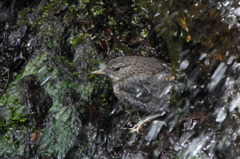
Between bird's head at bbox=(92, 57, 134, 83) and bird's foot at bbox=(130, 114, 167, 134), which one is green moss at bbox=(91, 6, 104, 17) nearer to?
bird's head at bbox=(92, 57, 134, 83)

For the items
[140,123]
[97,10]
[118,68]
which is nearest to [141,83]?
[118,68]

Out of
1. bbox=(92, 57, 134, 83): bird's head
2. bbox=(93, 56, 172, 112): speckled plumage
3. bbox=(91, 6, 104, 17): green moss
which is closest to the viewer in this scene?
bbox=(93, 56, 172, 112): speckled plumage

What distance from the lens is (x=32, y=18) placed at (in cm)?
653

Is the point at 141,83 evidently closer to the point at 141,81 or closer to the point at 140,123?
the point at 141,81

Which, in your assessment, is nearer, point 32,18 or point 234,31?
point 234,31

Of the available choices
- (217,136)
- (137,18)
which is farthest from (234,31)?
(137,18)

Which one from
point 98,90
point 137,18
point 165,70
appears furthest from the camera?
point 137,18

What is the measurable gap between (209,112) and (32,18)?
5.32m

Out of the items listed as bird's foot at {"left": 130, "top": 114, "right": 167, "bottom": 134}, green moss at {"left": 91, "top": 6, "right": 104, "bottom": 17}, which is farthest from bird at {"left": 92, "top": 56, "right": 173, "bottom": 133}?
green moss at {"left": 91, "top": 6, "right": 104, "bottom": 17}

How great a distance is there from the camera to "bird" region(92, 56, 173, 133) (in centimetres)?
477

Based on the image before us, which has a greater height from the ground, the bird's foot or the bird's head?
the bird's head

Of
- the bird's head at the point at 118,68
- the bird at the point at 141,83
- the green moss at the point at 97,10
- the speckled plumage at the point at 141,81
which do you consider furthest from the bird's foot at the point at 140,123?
→ the green moss at the point at 97,10

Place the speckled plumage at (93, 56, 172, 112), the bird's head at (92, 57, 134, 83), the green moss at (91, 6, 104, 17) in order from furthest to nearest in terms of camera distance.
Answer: the green moss at (91, 6, 104, 17) → the bird's head at (92, 57, 134, 83) → the speckled plumage at (93, 56, 172, 112)

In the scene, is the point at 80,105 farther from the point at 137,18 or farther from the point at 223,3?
the point at 223,3
